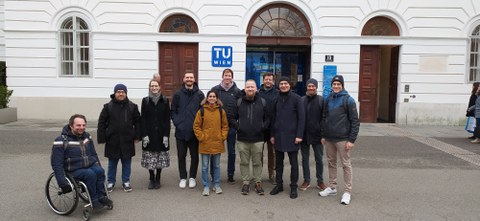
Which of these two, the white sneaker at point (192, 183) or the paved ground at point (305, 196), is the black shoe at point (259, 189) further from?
the white sneaker at point (192, 183)

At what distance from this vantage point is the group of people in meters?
5.14

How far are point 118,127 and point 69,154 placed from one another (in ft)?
3.33

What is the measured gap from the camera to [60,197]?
15.3ft

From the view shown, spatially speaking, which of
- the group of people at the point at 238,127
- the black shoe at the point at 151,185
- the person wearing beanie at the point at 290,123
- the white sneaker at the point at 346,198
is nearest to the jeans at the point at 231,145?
the group of people at the point at 238,127

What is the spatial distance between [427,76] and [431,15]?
2.23 metres

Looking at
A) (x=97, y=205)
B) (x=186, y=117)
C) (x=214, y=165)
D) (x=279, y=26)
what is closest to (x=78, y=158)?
(x=97, y=205)

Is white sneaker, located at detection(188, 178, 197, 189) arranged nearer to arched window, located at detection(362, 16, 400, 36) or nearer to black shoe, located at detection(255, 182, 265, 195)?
black shoe, located at detection(255, 182, 265, 195)

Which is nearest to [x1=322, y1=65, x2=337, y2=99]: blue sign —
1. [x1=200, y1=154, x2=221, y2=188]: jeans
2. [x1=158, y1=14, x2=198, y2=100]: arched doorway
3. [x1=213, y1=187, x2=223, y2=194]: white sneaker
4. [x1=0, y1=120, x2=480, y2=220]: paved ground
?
[x1=158, y1=14, x2=198, y2=100]: arched doorway

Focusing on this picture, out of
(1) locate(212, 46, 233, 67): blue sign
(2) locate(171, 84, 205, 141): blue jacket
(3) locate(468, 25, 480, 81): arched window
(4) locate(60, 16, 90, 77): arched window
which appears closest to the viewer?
(2) locate(171, 84, 205, 141): blue jacket

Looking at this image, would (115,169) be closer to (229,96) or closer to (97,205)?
(97,205)

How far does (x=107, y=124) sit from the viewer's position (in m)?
5.27

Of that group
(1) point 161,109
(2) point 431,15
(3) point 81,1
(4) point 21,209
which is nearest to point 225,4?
(3) point 81,1

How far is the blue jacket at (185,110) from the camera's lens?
5516 mm

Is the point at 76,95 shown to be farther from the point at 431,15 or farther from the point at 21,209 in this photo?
the point at 431,15
